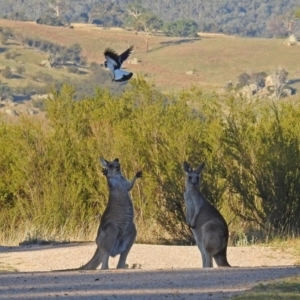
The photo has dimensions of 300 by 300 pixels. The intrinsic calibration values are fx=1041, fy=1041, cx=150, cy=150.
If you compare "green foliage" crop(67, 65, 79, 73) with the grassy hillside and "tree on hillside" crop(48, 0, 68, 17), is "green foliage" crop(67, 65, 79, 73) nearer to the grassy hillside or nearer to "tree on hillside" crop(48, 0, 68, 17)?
the grassy hillside

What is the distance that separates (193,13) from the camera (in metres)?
156

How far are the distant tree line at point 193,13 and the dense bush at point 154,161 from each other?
97.7 meters

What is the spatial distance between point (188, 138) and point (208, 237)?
21.8 ft

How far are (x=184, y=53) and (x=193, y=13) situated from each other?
55.8 m

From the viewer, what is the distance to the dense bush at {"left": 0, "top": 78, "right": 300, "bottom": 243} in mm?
19859

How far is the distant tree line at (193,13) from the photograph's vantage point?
12900cm

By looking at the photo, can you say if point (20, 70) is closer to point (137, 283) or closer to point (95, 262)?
point (95, 262)

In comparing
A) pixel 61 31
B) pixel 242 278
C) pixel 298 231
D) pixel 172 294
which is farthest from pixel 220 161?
pixel 61 31

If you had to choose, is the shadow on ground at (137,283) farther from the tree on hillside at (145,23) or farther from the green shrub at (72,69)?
the tree on hillside at (145,23)

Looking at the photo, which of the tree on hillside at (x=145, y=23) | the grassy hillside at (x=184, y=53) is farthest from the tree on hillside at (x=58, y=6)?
the grassy hillside at (x=184, y=53)

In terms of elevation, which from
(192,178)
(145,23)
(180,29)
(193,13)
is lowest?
(192,178)

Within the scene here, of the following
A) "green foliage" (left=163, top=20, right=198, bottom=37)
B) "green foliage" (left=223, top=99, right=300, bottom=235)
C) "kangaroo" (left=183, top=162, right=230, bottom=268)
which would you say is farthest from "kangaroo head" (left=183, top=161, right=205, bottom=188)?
"green foliage" (left=163, top=20, right=198, bottom=37)

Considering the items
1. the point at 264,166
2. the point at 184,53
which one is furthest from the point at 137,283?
the point at 184,53

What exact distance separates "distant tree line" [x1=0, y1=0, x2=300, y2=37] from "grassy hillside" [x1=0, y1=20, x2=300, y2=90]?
46.6 ft
